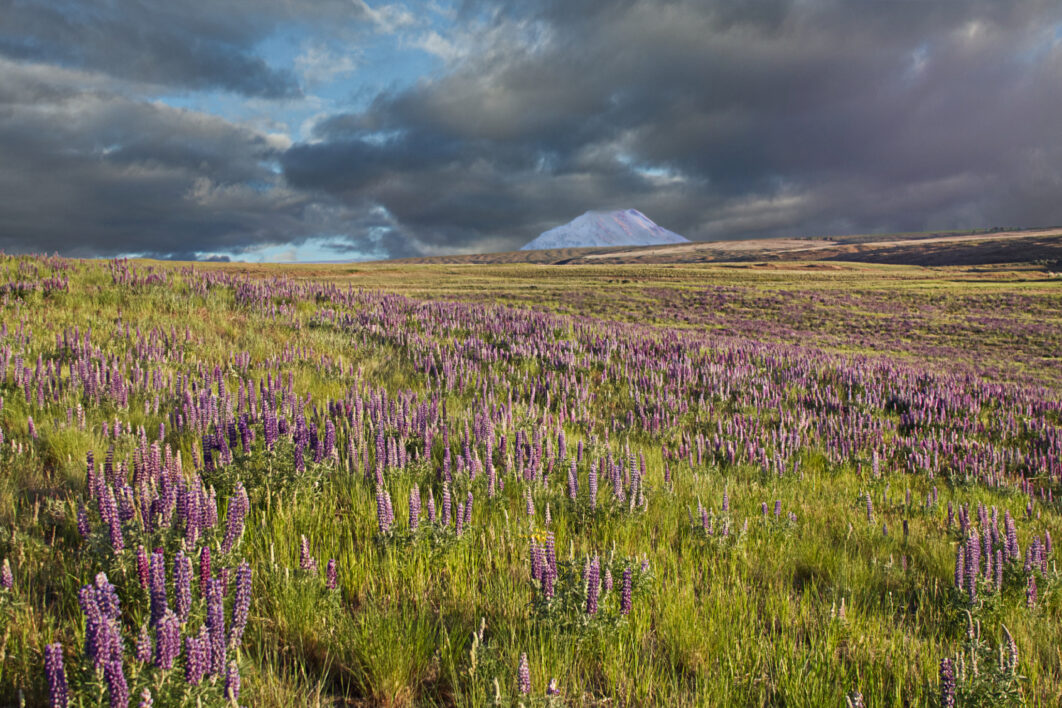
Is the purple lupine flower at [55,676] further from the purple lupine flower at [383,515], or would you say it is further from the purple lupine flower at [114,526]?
the purple lupine flower at [383,515]

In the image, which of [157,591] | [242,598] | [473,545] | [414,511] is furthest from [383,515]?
[157,591]

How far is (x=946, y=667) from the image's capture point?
6.59 ft

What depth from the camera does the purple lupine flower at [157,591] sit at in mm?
1753

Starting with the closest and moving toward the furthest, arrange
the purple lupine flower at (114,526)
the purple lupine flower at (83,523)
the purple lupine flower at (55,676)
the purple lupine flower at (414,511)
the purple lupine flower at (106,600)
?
the purple lupine flower at (55,676)
the purple lupine flower at (106,600)
the purple lupine flower at (114,526)
the purple lupine flower at (83,523)
the purple lupine flower at (414,511)

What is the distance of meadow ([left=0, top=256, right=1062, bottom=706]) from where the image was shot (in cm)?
206

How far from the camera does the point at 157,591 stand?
1759mm

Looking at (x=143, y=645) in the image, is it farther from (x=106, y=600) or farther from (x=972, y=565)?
(x=972, y=565)

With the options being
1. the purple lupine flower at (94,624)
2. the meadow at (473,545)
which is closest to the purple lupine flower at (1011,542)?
the meadow at (473,545)

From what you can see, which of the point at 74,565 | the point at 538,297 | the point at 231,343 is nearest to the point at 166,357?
the point at 231,343

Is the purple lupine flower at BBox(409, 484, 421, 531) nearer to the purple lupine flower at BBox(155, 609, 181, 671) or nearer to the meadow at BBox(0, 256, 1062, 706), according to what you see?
the meadow at BBox(0, 256, 1062, 706)

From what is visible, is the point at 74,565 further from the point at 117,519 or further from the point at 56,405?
the point at 56,405

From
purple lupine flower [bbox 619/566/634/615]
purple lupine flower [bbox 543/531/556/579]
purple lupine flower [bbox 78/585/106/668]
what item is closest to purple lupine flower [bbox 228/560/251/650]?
purple lupine flower [bbox 78/585/106/668]

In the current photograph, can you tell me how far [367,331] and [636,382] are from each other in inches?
206

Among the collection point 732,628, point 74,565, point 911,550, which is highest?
point 74,565
